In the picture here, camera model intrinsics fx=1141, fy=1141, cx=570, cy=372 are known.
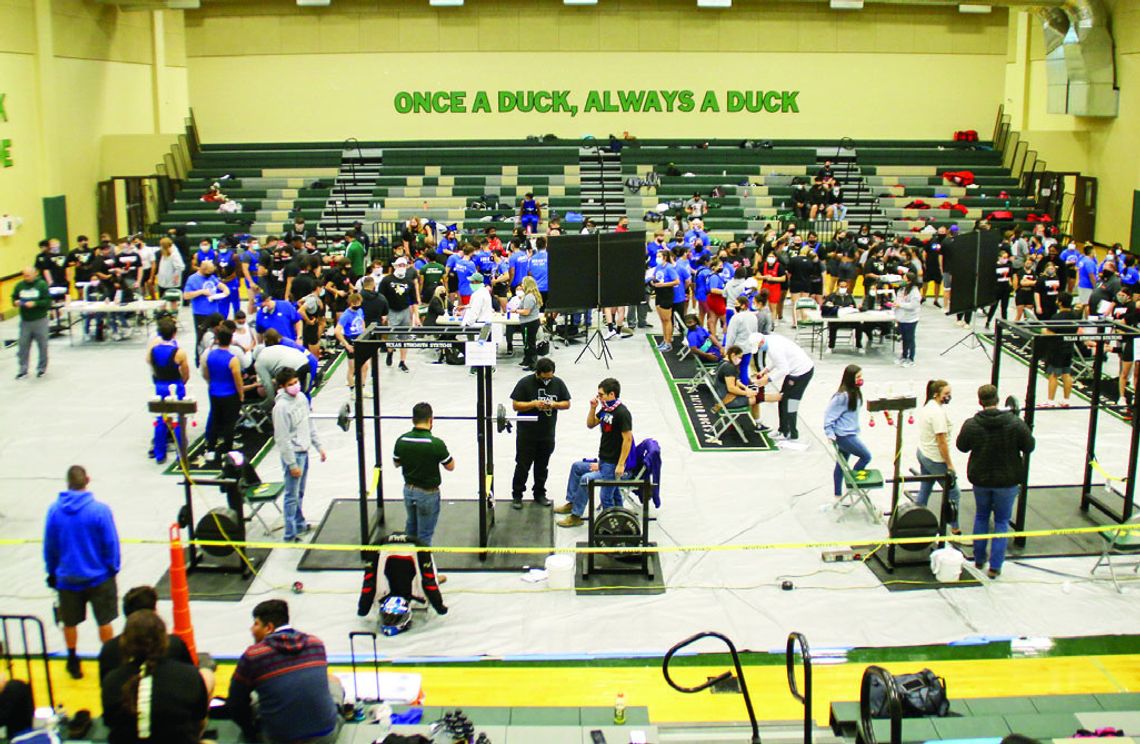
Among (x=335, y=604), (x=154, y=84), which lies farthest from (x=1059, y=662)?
(x=154, y=84)

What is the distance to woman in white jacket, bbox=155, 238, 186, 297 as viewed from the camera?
819 inches

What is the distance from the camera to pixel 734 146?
1284 inches

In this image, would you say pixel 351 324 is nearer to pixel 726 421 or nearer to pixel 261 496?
pixel 261 496

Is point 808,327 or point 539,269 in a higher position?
point 539,269

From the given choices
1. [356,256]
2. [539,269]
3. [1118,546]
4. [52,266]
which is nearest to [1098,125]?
[539,269]

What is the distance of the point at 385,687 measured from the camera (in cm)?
800

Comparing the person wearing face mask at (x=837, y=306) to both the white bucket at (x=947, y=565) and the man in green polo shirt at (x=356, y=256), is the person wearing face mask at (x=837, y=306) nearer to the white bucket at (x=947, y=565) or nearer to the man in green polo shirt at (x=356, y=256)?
the white bucket at (x=947, y=565)

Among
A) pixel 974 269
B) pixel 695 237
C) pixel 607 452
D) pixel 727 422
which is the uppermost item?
pixel 695 237

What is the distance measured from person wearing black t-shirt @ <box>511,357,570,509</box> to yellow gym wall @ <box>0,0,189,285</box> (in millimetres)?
15488

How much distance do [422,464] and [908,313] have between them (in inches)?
394

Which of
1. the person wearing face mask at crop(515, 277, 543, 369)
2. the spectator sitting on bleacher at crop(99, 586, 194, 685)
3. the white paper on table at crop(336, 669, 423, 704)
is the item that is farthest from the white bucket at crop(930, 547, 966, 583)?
the person wearing face mask at crop(515, 277, 543, 369)

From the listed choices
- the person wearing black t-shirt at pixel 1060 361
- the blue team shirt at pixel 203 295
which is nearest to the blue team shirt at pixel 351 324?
the blue team shirt at pixel 203 295

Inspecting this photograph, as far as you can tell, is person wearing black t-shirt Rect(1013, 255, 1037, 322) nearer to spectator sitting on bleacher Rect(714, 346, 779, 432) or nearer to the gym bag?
spectator sitting on bleacher Rect(714, 346, 779, 432)

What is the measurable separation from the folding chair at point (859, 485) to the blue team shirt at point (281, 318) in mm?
7384
